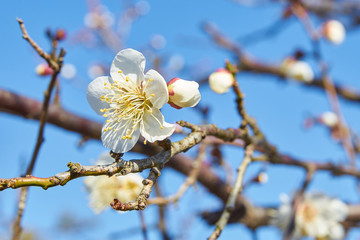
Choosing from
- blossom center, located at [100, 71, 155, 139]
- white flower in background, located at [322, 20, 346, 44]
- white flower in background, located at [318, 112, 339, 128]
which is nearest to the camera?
blossom center, located at [100, 71, 155, 139]

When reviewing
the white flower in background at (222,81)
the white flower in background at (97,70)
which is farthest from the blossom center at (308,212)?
the white flower in background at (97,70)

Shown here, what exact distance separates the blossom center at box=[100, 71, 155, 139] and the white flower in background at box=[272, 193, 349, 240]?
1091 millimetres

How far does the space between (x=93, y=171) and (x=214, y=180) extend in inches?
49.5

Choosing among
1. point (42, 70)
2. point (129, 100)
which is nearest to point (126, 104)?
point (129, 100)

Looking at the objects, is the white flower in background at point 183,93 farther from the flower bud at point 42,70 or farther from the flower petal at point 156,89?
the flower bud at point 42,70

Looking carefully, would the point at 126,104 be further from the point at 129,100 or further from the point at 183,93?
the point at 183,93

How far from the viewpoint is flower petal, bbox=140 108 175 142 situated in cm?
82

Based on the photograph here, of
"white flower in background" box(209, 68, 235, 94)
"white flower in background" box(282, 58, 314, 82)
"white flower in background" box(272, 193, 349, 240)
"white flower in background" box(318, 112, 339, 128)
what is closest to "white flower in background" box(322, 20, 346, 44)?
"white flower in background" box(282, 58, 314, 82)

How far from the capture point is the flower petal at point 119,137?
825 mm

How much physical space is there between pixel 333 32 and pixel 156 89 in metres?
2.31

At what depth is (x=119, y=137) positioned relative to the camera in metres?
0.87

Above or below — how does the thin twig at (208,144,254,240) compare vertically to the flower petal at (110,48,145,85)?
below

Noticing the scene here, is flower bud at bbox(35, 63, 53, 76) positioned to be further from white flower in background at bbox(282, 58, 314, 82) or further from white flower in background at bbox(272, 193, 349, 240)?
white flower in background at bbox(282, 58, 314, 82)

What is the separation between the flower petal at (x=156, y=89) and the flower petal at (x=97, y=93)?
0.12 metres
